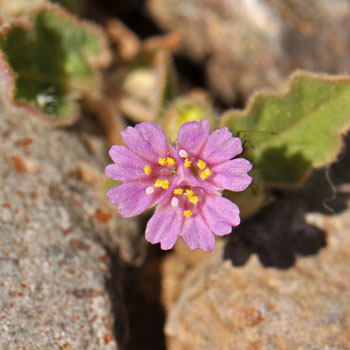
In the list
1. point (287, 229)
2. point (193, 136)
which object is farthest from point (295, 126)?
point (193, 136)

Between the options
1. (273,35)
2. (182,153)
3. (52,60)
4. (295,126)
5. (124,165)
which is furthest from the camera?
(273,35)

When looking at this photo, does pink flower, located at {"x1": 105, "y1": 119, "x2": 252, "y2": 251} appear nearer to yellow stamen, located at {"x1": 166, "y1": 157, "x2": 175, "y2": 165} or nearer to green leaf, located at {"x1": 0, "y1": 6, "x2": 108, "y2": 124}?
yellow stamen, located at {"x1": 166, "y1": 157, "x2": 175, "y2": 165}

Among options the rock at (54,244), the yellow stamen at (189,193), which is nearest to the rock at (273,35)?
the rock at (54,244)

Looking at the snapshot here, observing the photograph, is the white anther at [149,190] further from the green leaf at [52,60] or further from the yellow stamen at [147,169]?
the green leaf at [52,60]

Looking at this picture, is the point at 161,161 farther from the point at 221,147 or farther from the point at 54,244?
the point at 54,244

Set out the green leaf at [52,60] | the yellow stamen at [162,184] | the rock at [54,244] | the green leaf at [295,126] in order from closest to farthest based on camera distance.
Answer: the rock at [54,244] < the yellow stamen at [162,184] < the green leaf at [295,126] < the green leaf at [52,60]

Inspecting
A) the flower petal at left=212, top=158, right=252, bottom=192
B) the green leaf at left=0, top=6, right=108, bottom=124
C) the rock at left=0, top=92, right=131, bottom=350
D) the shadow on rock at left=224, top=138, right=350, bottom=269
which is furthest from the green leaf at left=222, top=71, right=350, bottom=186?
the green leaf at left=0, top=6, right=108, bottom=124
